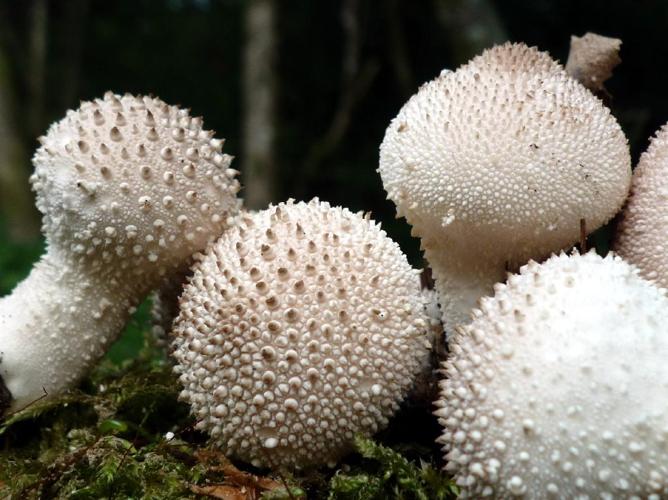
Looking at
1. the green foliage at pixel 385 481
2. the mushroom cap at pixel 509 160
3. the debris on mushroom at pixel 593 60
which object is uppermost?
the debris on mushroom at pixel 593 60

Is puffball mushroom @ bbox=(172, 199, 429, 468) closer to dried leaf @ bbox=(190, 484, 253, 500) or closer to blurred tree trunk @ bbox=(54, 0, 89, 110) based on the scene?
dried leaf @ bbox=(190, 484, 253, 500)

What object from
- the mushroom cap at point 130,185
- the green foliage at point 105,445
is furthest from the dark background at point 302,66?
the green foliage at point 105,445

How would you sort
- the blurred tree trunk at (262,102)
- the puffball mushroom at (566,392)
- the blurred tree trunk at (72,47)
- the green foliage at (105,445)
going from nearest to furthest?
1. the puffball mushroom at (566,392)
2. the green foliage at (105,445)
3. the blurred tree trunk at (262,102)
4. the blurred tree trunk at (72,47)

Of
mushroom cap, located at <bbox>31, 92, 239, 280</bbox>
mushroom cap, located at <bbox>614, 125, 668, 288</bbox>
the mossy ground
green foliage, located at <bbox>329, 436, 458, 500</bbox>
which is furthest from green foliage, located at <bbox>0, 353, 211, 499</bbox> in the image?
mushroom cap, located at <bbox>614, 125, 668, 288</bbox>

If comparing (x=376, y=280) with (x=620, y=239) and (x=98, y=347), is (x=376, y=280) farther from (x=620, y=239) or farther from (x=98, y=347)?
(x=98, y=347)

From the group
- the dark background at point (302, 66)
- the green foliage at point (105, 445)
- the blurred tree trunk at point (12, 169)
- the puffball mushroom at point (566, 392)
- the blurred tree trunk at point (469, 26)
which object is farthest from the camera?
the blurred tree trunk at point (12, 169)

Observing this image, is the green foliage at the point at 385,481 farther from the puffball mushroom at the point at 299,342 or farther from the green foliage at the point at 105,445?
the green foliage at the point at 105,445

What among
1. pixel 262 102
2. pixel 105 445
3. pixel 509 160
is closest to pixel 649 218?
pixel 509 160
